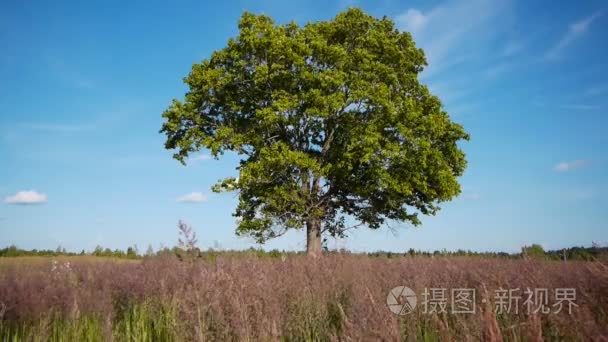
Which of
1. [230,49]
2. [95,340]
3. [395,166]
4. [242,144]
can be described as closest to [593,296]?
[95,340]

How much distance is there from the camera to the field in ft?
13.8

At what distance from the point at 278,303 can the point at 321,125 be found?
58.3ft


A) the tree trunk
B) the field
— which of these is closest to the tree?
the tree trunk

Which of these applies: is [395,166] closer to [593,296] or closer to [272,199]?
[272,199]

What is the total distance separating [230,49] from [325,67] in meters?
4.71

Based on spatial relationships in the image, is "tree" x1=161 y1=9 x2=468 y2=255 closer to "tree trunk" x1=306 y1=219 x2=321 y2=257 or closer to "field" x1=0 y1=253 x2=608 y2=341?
"tree trunk" x1=306 y1=219 x2=321 y2=257

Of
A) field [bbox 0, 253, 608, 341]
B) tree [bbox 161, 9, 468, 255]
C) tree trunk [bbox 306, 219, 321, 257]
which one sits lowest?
field [bbox 0, 253, 608, 341]

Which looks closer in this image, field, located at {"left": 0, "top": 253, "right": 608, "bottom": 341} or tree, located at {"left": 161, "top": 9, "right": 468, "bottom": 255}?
field, located at {"left": 0, "top": 253, "right": 608, "bottom": 341}

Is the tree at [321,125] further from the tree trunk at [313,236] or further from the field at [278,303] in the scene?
the field at [278,303]

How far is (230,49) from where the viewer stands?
24.1 meters

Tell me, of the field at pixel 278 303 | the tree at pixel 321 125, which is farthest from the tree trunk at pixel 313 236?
the field at pixel 278 303

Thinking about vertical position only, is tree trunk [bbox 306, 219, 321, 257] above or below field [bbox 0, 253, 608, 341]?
above

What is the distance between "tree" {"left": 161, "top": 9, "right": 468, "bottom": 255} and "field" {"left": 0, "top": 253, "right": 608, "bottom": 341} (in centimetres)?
1212

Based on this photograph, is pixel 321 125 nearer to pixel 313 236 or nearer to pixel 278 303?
pixel 313 236
